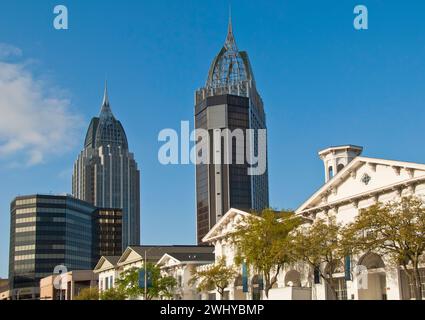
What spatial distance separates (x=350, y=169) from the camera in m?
64.7

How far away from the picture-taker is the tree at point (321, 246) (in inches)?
2411

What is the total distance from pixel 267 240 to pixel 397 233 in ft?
60.2

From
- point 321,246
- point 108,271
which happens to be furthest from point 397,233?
point 108,271

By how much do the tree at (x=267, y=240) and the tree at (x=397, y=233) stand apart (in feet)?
38.2

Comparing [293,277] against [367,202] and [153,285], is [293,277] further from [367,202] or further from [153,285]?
[153,285]

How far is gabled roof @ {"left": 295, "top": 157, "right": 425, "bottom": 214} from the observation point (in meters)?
57.6

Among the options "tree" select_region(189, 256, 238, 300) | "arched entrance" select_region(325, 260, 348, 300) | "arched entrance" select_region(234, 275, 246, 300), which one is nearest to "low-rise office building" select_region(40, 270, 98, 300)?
"tree" select_region(189, 256, 238, 300)

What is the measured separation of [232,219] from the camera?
283 ft

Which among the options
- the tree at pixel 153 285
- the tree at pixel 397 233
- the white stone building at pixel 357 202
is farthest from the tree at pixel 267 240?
the tree at pixel 153 285

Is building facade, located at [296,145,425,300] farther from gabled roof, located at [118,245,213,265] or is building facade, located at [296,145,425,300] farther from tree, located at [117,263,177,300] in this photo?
gabled roof, located at [118,245,213,265]

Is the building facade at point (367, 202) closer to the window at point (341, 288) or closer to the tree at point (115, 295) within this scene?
the window at point (341, 288)
